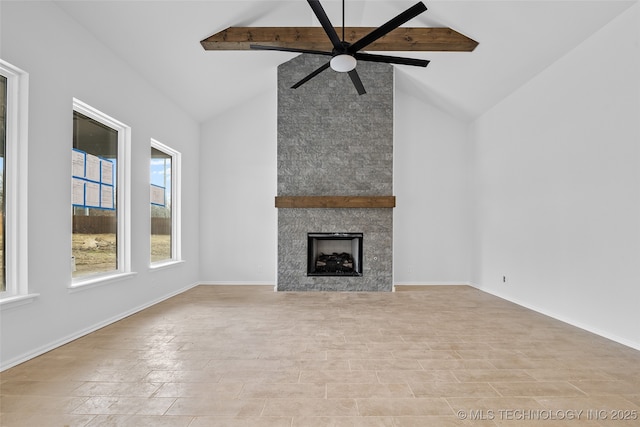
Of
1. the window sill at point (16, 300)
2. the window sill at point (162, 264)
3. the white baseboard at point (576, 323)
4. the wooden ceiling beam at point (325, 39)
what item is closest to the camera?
the window sill at point (16, 300)

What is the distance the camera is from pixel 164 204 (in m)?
5.24

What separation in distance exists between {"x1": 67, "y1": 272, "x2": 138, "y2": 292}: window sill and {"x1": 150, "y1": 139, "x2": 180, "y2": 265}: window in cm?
97

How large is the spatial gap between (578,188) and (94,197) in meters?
5.18

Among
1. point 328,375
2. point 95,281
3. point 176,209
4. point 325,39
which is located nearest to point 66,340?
point 95,281

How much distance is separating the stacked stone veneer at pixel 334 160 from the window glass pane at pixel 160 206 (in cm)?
177

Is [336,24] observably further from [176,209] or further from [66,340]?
[66,340]

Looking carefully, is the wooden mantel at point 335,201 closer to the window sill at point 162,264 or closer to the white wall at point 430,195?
the white wall at point 430,195

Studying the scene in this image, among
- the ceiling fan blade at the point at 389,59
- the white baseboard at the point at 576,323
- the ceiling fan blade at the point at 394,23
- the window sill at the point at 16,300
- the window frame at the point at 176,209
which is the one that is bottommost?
the white baseboard at the point at 576,323

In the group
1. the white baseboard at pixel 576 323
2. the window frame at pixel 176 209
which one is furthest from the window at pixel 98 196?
the white baseboard at pixel 576 323

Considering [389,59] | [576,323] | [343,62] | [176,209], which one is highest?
[389,59]

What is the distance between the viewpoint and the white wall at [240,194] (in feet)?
20.2

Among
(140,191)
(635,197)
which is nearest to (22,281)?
(140,191)

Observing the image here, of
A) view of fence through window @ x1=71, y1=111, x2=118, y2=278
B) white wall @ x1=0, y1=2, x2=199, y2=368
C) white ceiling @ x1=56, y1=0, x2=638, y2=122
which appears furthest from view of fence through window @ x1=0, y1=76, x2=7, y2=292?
white ceiling @ x1=56, y1=0, x2=638, y2=122

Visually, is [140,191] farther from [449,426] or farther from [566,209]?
[566,209]
